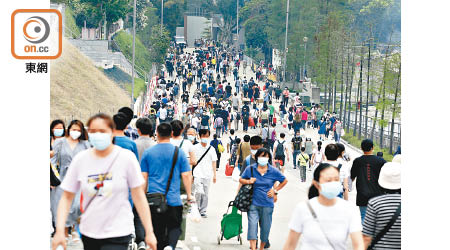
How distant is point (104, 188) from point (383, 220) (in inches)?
85.9

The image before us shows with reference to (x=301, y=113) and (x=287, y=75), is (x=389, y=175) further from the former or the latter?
(x=287, y=75)

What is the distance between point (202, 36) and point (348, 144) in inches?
2775

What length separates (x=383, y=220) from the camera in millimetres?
6836

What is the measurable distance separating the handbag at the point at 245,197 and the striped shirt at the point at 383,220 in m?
3.87

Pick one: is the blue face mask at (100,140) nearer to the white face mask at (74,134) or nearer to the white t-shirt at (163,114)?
the white face mask at (74,134)

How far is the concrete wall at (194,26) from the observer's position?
357 feet

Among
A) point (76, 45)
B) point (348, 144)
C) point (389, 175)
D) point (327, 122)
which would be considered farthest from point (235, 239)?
point (76, 45)

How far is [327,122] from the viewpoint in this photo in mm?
35938

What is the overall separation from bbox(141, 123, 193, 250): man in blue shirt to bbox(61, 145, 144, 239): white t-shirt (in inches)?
74.2

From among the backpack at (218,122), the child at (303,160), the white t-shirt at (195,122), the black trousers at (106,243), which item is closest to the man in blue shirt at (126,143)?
the black trousers at (106,243)

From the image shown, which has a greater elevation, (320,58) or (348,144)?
(320,58)

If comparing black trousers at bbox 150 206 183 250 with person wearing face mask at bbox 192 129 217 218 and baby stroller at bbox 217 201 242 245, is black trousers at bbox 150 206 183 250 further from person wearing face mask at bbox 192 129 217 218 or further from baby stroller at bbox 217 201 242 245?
person wearing face mask at bbox 192 129 217 218

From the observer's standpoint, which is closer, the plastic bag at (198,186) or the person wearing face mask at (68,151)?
the person wearing face mask at (68,151)

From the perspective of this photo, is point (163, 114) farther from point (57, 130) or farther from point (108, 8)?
point (108, 8)
